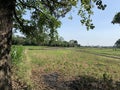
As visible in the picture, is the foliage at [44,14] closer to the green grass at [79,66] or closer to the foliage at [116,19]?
the green grass at [79,66]

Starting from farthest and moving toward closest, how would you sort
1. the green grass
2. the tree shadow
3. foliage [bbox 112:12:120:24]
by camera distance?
foliage [bbox 112:12:120:24]
the green grass
the tree shadow

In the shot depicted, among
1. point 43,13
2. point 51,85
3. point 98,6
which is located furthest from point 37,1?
point 98,6

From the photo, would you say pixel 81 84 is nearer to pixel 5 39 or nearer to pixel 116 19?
pixel 5 39

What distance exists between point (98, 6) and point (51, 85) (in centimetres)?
883

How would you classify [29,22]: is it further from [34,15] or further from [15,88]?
[15,88]

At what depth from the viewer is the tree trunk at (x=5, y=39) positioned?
6488mm

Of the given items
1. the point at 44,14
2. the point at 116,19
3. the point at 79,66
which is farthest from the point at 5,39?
the point at 116,19

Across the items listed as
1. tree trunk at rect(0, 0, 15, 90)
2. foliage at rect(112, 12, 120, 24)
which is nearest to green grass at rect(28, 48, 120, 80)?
tree trunk at rect(0, 0, 15, 90)

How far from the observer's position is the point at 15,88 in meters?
13.0

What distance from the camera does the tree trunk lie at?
21.3ft

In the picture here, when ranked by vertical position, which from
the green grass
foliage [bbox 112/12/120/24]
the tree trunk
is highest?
foliage [bbox 112/12/120/24]

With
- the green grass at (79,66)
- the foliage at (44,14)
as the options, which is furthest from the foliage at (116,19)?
the foliage at (44,14)

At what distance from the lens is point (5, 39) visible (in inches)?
258

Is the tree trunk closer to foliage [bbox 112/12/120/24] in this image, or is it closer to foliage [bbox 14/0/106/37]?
foliage [bbox 14/0/106/37]
